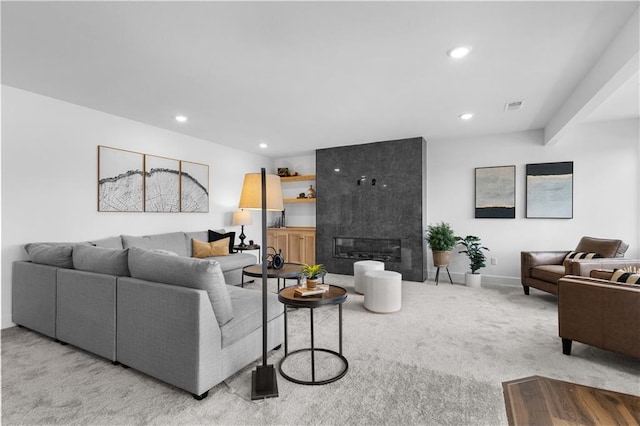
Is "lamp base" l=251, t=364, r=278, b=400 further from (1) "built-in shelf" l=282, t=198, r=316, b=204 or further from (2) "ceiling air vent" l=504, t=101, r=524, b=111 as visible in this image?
(1) "built-in shelf" l=282, t=198, r=316, b=204

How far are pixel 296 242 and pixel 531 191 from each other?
424 centimetres

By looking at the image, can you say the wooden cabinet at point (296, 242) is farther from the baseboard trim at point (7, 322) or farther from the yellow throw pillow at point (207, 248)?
the baseboard trim at point (7, 322)

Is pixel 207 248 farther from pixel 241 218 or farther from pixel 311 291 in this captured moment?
pixel 311 291

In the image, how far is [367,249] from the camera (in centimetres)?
577

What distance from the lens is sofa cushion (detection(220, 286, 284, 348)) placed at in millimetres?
2051

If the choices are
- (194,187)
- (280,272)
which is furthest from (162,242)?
(280,272)

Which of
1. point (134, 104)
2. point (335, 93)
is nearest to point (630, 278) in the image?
point (335, 93)

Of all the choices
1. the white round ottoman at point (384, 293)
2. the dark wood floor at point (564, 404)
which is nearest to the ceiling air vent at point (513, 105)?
the white round ottoman at point (384, 293)

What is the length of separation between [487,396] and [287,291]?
147cm

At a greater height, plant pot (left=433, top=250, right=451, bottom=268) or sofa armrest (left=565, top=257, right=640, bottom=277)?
sofa armrest (left=565, top=257, right=640, bottom=277)

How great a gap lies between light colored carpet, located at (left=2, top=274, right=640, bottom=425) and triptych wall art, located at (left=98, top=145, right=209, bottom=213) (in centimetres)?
174

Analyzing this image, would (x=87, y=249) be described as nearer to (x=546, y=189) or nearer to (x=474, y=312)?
(x=474, y=312)

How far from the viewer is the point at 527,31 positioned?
221 centimetres

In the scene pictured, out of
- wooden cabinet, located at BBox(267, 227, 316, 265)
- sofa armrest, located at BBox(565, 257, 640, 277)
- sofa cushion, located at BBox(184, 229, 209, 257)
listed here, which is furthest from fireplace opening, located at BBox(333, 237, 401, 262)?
sofa armrest, located at BBox(565, 257, 640, 277)
